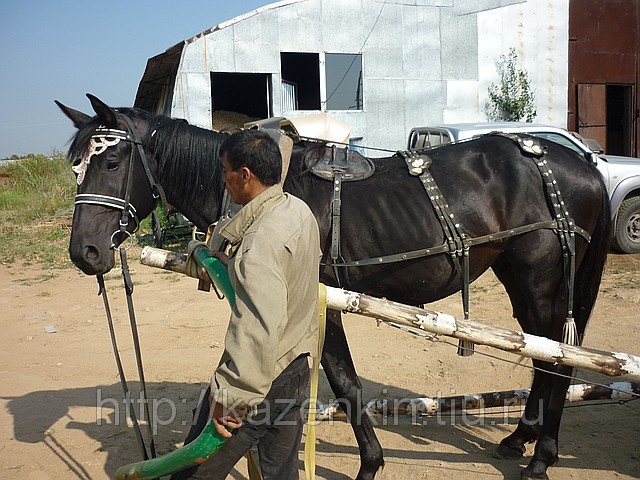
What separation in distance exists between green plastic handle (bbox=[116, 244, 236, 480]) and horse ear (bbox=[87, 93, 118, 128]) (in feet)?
3.81

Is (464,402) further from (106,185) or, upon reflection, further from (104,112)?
(104,112)

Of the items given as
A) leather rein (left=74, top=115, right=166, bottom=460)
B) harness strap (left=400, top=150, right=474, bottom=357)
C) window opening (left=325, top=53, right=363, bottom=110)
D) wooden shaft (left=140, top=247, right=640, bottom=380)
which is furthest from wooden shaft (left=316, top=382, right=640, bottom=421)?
window opening (left=325, top=53, right=363, bottom=110)

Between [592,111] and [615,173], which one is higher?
[592,111]

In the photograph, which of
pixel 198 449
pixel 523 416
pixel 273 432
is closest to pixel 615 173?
pixel 523 416

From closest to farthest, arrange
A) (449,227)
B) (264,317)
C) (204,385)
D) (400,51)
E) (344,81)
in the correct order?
(264,317) < (449,227) < (204,385) < (344,81) < (400,51)

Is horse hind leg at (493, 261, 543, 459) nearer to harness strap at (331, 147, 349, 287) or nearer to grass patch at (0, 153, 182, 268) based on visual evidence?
harness strap at (331, 147, 349, 287)

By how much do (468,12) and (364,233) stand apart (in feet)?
37.9

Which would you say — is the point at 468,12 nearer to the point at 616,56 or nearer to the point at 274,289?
the point at 616,56

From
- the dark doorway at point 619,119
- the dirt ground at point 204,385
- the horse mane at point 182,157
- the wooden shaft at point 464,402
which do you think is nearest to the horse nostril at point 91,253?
the horse mane at point 182,157

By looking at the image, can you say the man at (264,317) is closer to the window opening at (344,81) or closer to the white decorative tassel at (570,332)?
the white decorative tassel at (570,332)

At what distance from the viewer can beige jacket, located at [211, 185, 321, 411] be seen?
1716mm

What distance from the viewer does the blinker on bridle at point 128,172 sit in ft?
9.49

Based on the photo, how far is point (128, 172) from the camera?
3018 millimetres

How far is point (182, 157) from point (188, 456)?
179cm
